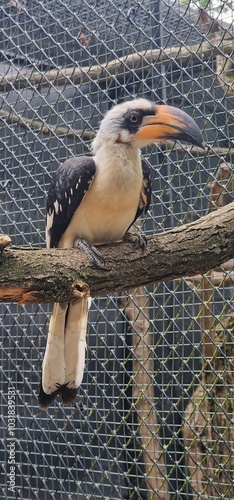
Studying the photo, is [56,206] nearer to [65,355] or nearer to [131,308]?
[65,355]

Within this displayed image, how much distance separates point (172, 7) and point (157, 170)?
53 cm

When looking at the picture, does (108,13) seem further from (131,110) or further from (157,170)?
(131,110)

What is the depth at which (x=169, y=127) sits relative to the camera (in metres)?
1.34

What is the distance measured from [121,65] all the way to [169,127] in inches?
30.6

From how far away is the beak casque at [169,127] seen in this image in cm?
129

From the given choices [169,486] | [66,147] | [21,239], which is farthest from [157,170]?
[169,486]

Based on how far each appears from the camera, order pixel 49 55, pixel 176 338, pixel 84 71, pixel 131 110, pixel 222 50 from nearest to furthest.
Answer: pixel 131 110, pixel 222 50, pixel 176 338, pixel 84 71, pixel 49 55

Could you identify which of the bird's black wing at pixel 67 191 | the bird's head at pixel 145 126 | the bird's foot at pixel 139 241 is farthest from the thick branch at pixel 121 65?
the bird's foot at pixel 139 241

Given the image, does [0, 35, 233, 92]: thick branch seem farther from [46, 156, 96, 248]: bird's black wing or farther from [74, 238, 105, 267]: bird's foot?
[74, 238, 105, 267]: bird's foot

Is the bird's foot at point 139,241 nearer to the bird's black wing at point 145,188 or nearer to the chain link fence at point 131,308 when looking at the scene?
the bird's black wing at point 145,188

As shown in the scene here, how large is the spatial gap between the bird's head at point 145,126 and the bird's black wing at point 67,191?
88 millimetres

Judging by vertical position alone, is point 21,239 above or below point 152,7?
below

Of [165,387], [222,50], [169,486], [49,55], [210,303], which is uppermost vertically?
[222,50]

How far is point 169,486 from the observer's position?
186 centimetres
